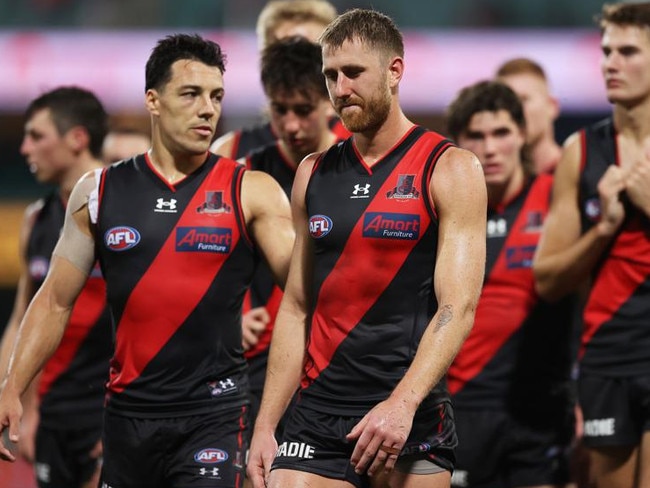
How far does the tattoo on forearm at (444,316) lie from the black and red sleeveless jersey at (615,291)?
221 cm

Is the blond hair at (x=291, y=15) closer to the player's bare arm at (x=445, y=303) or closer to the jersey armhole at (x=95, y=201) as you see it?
the jersey armhole at (x=95, y=201)

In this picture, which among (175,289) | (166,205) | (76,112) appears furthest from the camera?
(76,112)

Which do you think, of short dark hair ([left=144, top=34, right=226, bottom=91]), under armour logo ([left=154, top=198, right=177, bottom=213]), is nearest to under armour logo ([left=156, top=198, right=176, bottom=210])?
under armour logo ([left=154, top=198, right=177, bottom=213])

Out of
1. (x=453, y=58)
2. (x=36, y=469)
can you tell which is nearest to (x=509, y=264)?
(x=36, y=469)

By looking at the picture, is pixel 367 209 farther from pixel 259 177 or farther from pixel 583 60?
pixel 583 60

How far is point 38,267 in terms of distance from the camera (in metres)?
8.27

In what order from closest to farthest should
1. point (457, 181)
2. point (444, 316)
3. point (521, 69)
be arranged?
1. point (444, 316)
2. point (457, 181)
3. point (521, 69)

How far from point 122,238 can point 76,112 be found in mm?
2703

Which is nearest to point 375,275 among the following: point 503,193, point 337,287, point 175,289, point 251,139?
point 337,287

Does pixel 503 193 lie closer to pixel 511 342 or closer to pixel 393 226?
pixel 511 342

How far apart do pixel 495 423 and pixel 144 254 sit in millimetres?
2641

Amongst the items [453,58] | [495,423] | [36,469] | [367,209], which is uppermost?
[453,58]

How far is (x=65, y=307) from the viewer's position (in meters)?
6.26

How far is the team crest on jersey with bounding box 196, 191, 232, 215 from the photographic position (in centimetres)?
612
